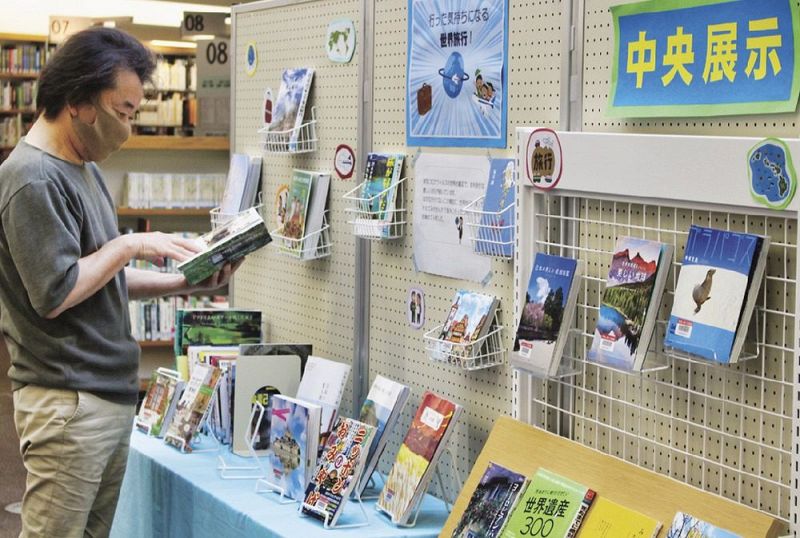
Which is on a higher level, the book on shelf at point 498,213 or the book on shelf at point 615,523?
the book on shelf at point 498,213

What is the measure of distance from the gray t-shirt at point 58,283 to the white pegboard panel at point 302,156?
2.47 feet

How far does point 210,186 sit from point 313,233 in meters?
4.49

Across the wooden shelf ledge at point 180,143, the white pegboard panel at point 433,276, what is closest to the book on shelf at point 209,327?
the white pegboard panel at point 433,276

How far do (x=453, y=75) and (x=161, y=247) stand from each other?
33.0 inches

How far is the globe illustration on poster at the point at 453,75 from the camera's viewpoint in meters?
2.82

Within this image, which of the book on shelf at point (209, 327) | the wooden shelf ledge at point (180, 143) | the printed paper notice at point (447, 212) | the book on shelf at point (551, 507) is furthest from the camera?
the wooden shelf ledge at point (180, 143)

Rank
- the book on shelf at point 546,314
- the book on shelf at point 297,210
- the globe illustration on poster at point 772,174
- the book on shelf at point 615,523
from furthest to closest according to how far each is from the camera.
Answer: the book on shelf at point 297,210, the book on shelf at point 546,314, the book on shelf at point 615,523, the globe illustration on poster at point 772,174

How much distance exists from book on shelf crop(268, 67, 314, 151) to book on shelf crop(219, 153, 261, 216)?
0.90 ft

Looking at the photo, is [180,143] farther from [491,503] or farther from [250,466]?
[491,503]

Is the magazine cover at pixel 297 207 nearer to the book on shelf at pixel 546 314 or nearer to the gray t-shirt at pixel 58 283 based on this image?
the gray t-shirt at pixel 58 283

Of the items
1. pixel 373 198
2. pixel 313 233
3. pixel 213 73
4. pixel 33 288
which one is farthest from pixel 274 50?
pixel 213 73

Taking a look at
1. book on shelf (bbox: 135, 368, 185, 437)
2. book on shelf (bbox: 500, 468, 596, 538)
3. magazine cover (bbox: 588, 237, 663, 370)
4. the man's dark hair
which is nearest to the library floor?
book on shelf (bbox: 135, 368, 185, 437)

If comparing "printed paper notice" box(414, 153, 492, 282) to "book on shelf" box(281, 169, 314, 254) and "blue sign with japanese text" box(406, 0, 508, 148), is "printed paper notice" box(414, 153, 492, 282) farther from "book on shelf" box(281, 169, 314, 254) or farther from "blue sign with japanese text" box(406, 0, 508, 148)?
"book on shelf" box(281, 169, 314, 254)

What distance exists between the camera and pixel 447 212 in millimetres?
2893
